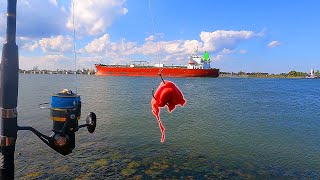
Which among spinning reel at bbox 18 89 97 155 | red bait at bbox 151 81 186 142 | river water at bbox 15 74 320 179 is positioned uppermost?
red bait at bbox 151 81 186 142

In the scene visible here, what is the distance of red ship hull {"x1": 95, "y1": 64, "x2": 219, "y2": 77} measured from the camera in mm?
136625

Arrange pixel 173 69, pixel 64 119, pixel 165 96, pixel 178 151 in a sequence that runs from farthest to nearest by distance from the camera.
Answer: pixel 173 69, pixel 178 151, pixel 165 96, pixel 64 119

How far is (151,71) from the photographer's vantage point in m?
140

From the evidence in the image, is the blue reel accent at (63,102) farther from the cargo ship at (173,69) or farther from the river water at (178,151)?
the cargo ship at (173,69)

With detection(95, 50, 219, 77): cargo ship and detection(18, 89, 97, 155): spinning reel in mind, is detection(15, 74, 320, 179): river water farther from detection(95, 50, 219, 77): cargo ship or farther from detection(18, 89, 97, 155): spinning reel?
detection(95, 50, 219, 77): cargo ship

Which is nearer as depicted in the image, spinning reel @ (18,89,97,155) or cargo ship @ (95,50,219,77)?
spinning reel @ (18,89,97,155)

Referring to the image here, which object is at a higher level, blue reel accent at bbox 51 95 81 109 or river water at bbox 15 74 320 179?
blue reel accent at bbox 51 95 81 109

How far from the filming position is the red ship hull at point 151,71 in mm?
136625

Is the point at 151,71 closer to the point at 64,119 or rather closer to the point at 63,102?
the point at 63,102

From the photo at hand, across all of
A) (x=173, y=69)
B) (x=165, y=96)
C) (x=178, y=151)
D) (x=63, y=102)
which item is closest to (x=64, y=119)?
(x=63, y=102)

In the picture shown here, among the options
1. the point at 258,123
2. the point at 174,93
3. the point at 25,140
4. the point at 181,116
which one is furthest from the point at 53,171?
the point at 258,123

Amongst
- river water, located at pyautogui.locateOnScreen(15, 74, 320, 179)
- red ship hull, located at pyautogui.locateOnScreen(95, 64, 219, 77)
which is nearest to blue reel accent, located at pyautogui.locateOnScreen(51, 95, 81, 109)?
river water, located at pyautogui.locateOnScreen(15, 74, 320, 179)

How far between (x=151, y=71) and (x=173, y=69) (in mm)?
11542

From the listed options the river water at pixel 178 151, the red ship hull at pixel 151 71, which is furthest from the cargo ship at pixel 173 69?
the river water at pixel 178 151
